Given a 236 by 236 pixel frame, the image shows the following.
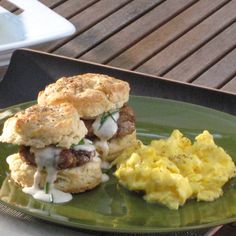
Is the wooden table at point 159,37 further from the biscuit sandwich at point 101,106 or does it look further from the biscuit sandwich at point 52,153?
the biscuit sandwich at point 52,153

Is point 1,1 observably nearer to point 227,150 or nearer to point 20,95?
point 20,95

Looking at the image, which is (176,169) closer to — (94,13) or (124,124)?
(124,124)

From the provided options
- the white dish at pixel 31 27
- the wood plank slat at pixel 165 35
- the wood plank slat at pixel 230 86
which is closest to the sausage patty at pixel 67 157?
the white dish at pixel 31 27

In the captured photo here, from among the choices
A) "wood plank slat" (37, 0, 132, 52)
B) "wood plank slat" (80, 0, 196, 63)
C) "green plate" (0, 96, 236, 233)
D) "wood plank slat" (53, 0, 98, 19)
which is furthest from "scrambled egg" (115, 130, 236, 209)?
"wood plank slat" (53, 0, 98, 19)

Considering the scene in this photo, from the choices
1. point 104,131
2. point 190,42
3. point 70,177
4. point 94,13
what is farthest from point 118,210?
point 94,13

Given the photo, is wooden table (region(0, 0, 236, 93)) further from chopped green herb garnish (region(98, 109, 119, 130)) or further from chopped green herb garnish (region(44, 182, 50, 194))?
chopped green herb garnish (region(44, 182, 50, 194))

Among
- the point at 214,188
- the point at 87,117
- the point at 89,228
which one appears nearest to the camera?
the point at 89,228

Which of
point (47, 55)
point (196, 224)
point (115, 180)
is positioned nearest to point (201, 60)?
point (47, 55)
